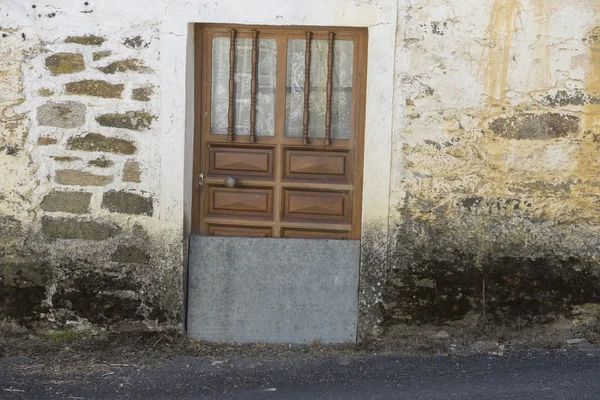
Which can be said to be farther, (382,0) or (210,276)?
(210,276)

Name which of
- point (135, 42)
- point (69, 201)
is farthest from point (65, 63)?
point (69, 201)

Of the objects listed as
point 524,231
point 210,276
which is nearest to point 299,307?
point 210,276

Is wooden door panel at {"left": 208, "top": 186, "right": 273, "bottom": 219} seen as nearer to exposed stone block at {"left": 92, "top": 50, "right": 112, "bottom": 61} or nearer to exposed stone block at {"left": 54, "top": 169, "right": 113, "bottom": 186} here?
exposed stone block at {"left": 54, "top": 169, "right": 113, "bottom": 186}

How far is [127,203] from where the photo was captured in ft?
17.8

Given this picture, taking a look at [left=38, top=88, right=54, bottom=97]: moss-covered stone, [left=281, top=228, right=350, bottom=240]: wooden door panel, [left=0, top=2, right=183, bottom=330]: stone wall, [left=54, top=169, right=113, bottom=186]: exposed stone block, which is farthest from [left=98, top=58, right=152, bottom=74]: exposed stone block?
[left=281, top=228, right=350, bottom=240]: wooden door panel

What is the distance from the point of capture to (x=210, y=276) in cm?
550

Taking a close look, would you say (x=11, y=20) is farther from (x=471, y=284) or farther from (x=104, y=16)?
(x=471, y=284)

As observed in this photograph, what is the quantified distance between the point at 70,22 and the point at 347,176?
6.38 ft

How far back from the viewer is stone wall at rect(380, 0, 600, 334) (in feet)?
16.9

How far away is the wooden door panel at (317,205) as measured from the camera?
5.48 metres

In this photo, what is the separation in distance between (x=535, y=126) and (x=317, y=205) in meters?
1.42

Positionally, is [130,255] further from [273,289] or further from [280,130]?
[280,130]

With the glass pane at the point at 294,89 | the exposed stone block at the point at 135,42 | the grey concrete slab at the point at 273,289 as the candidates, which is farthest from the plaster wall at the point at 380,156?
the glass pane at the point at 294,89

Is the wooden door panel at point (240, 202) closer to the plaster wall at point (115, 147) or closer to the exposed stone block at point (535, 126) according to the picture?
the plaster wall at point (115, 147)
